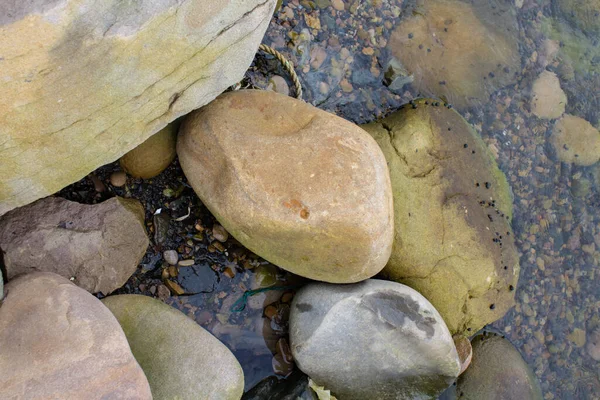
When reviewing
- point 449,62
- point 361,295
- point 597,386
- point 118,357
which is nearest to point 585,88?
point 449,62

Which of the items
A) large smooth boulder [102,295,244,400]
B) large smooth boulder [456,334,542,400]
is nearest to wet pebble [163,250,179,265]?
large smooth boulder [102,295,244,400]

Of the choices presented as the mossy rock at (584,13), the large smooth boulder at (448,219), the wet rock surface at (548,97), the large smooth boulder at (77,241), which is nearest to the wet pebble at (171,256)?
the large smooth boulder at (77,241)

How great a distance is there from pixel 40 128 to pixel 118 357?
109cm

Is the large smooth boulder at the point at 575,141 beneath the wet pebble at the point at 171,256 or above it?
beneath

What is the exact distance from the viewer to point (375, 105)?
4328 millimetres

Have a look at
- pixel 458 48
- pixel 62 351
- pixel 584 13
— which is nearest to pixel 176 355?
pixel 62 351

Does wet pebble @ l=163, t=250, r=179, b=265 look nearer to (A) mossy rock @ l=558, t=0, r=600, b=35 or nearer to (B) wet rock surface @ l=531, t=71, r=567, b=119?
(B) wet rock surface @ l=531, t=71, r=567, b=119

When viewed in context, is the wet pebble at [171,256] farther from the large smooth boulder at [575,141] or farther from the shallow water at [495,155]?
the large smooth boulder at [575,141]

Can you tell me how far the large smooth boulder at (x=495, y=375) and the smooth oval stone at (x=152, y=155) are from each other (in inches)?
106

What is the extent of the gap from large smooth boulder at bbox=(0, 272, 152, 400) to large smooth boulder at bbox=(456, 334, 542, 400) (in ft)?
8.33

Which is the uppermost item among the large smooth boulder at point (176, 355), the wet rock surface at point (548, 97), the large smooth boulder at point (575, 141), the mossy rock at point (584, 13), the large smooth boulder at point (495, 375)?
the large smooth boulder at point (176, 355)

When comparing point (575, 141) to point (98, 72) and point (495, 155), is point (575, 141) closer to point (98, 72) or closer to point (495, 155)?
point (495, 155)

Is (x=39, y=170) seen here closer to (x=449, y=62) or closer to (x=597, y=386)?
(x=449, y=62)

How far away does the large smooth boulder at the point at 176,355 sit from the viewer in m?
3.08
